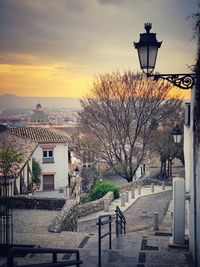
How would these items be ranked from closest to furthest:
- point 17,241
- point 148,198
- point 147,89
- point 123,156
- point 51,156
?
point 17,241
point 148,198
point 147,89
point 123,156
point 51,156

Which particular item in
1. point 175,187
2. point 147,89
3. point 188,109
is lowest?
point 175,187

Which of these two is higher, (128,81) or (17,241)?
(128,81)

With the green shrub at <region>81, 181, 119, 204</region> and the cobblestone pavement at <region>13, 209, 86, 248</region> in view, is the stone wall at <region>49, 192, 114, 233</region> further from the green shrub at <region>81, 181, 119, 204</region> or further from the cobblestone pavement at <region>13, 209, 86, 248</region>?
the green shrub at <region>81, 181, 119, 204</region>

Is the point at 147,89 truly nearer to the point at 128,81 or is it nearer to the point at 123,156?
the point at 128,81

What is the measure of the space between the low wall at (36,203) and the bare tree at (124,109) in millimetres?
11500

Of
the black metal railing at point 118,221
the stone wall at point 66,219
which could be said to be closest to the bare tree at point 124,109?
the stone wall at point 66,219

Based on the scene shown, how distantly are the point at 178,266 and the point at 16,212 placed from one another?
702 centimetres

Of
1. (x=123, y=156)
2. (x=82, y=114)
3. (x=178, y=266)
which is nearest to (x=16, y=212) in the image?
(x=178, y=266)

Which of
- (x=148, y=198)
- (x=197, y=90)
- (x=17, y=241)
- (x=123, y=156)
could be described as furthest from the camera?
(x=123, y=156)

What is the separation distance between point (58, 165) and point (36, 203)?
16.2 metres

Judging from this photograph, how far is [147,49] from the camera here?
5.25 meters

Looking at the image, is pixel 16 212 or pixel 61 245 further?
pixel 16 212

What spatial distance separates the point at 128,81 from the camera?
22719 mm

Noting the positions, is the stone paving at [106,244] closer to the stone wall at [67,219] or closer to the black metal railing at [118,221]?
the stone wall at [67,219]
